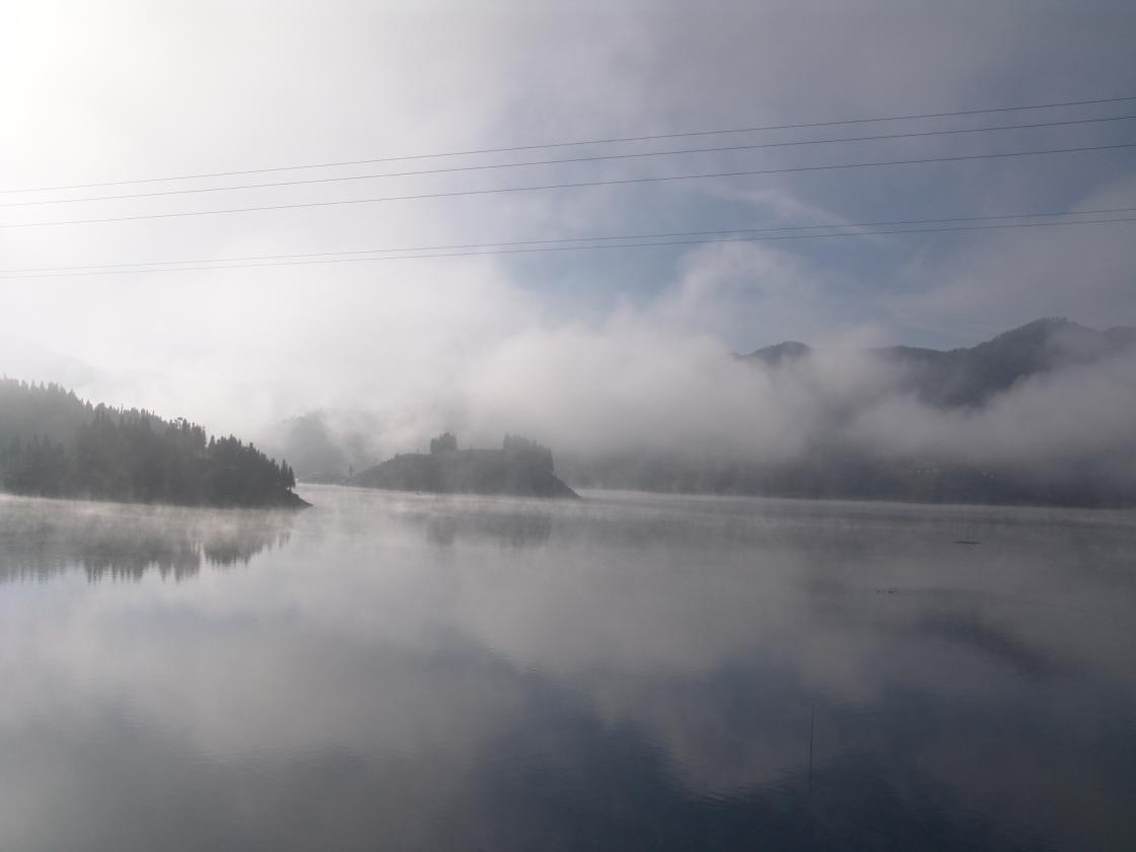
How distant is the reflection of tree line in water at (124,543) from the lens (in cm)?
1583

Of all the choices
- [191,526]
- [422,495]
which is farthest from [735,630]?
[422,495]

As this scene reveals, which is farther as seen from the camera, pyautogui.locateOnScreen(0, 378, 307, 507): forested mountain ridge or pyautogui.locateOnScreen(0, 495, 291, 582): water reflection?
pyautogui.locateOnScreen(0, 378, 307, 507): forested mountain ridge

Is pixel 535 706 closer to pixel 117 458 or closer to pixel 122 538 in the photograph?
pixel 122 538

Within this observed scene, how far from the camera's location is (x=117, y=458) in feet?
79.5

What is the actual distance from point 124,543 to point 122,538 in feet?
3.45

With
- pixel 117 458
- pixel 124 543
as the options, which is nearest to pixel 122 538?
pixel 124 543

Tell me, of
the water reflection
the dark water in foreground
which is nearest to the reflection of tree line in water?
the water reflection

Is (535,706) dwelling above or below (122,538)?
below

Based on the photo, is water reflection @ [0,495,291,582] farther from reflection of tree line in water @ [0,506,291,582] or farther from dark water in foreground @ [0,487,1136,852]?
dark water in foreground @ [0,487,1136,852]

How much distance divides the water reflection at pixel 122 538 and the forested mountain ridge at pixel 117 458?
29.8 inches

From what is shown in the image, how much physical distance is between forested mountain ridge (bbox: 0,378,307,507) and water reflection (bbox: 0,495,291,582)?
756 mm

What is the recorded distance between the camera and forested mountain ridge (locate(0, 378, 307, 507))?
22.4 m

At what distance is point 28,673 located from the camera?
8844 mm

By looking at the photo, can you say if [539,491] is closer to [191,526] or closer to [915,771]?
[191,526]
